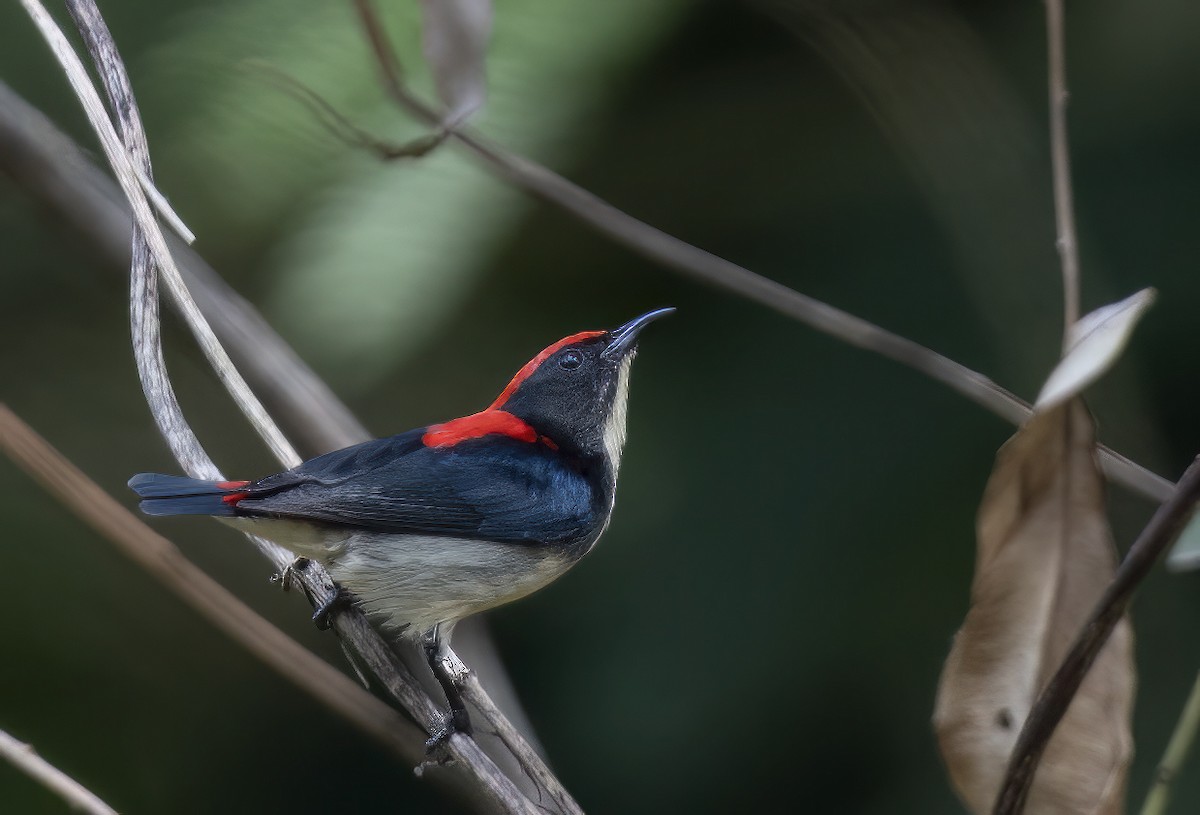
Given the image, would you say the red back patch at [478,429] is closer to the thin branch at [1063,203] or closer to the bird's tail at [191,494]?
the bird's tail at [191,494]

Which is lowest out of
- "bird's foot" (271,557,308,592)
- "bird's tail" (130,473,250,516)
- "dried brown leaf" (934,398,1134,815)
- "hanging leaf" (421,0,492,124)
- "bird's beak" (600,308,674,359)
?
"dried brown leaf" (934,398,1134,815)

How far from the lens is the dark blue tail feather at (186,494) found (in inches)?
83.1

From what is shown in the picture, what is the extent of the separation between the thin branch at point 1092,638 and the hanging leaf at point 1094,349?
139 millimetres

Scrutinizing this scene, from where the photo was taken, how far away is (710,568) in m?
2.93

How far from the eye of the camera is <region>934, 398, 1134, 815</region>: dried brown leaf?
5.08 feet

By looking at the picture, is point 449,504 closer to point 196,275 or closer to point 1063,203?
point 196,275

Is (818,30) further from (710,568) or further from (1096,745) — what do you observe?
(1096,745)

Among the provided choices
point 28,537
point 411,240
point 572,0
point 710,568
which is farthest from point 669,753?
point 572,0

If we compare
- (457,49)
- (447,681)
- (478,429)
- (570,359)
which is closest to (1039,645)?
(447,681)

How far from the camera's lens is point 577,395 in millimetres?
3139

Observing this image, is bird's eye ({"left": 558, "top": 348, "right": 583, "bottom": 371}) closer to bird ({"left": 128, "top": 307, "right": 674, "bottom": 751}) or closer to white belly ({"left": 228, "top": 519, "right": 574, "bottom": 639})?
bird ({"left": 128, "top": 307, "right": 674, "bottom": 751})

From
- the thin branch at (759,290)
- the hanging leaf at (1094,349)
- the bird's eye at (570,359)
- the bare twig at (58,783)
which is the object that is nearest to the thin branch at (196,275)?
the thin branch at (759,290)

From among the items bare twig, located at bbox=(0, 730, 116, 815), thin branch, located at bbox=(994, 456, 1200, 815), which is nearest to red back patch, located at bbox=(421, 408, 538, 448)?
bare twig, located at bbox=(0, 730, 116, 815)

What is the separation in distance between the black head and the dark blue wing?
174 millimetres
